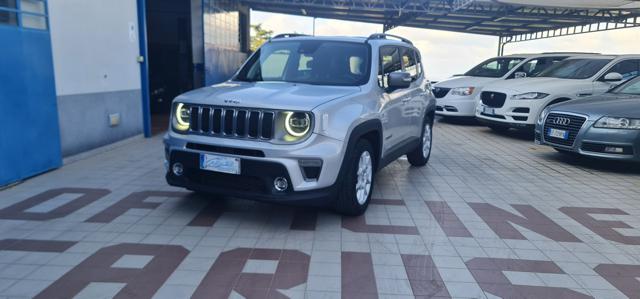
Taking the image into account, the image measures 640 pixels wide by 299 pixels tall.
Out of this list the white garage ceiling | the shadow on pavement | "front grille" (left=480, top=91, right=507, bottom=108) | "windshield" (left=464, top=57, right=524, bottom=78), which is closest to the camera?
"front grille" (left=480, top=91, right=507, bottom=108)

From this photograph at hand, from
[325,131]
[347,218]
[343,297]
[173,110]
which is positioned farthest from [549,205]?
[173,110]

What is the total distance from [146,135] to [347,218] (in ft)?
Result: 18.4

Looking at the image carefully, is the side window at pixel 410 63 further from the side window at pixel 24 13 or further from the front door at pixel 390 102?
the side window at pixel 24 13

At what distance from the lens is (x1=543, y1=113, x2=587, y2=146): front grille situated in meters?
7.38

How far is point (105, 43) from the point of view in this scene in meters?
7.59

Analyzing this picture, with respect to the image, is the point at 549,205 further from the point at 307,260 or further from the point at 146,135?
the point at 146,135

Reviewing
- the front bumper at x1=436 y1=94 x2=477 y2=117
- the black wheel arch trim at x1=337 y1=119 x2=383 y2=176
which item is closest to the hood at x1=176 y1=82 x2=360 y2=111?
the black wheel arch trim at x1=337 y1=119 x2=383 y2=176

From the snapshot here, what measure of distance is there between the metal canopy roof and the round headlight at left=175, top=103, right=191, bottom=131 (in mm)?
14717

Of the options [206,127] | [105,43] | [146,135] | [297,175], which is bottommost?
[146,135]

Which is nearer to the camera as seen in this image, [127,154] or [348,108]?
[348,108]

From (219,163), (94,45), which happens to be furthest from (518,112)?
(94,45)

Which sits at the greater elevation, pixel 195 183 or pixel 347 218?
pixel 195 183

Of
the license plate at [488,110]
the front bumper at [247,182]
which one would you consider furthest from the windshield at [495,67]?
the front bumper at [247,182]

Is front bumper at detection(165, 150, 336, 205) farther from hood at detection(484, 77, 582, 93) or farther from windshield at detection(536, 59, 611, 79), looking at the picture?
windshield at detection(536, 59, 611, 79)
